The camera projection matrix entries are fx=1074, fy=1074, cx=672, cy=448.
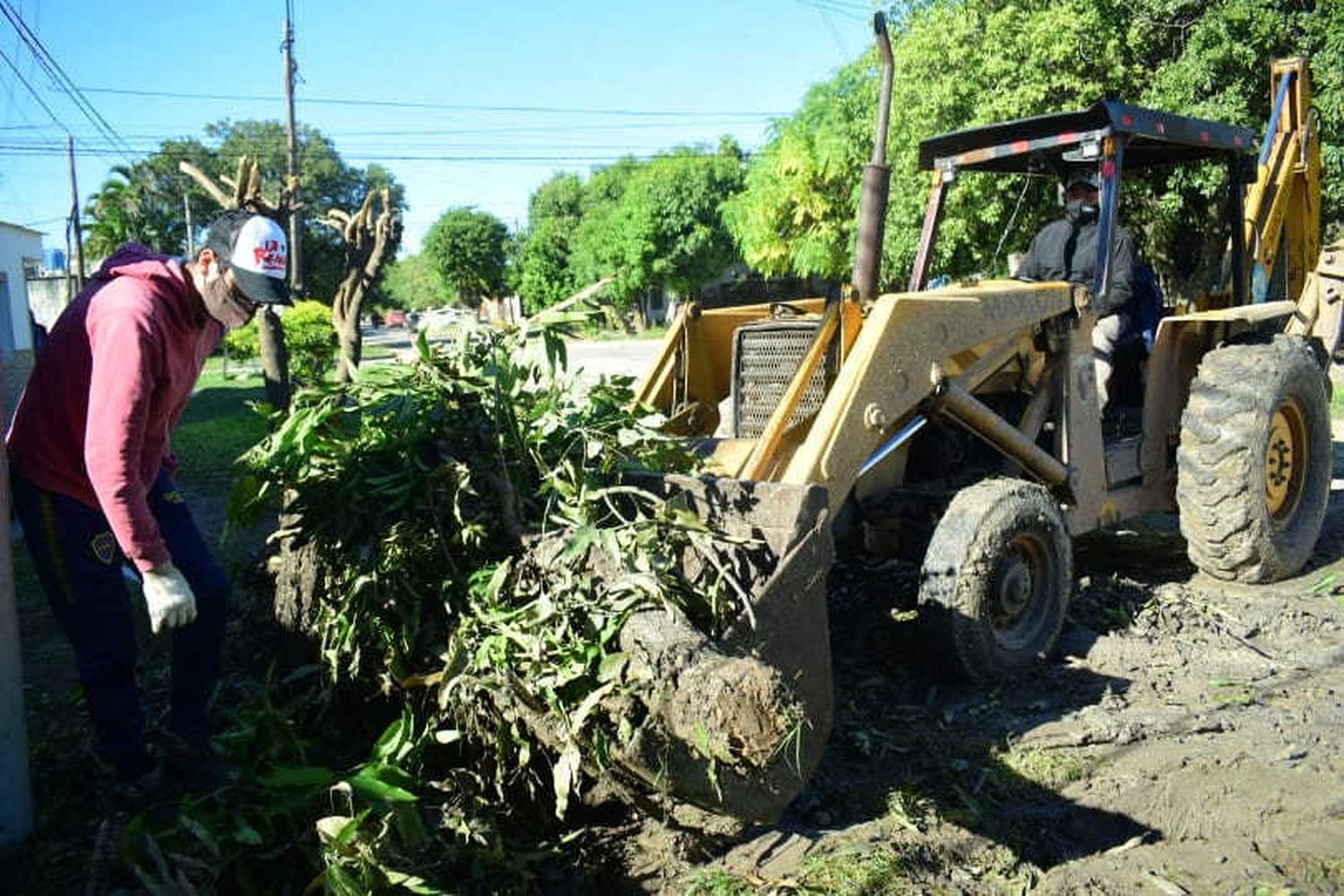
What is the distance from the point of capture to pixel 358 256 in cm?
1272

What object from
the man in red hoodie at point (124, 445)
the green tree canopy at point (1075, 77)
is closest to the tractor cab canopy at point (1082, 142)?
the green tree canopy at point (1075, 77)

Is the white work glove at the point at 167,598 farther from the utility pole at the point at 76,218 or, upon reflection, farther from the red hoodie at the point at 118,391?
the utility pole at the point at 76,218

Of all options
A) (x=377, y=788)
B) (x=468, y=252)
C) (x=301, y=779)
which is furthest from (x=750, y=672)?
(x=468, y=252)

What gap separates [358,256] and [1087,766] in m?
10.8

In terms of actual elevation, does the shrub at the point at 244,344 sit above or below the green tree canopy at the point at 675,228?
below

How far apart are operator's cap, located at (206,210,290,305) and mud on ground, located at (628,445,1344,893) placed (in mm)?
2059

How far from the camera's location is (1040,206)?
7855 mm

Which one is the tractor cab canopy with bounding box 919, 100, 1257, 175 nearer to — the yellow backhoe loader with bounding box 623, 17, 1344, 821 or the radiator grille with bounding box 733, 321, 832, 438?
the yellow backhoe loader with bounding box 623, 17, 1344, 821

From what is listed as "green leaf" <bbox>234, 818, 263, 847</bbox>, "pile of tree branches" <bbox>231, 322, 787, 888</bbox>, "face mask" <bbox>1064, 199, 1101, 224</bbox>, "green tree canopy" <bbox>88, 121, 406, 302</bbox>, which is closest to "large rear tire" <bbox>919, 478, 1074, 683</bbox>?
"pile of tree branches" <bbox>231, 322, 787, 888</bbox>

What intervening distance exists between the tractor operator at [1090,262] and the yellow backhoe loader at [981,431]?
138 millimetres

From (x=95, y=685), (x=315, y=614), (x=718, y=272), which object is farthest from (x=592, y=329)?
(x=718, y=272)

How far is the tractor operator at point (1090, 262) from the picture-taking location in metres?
5.66

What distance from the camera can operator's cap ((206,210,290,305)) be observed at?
3303 mm

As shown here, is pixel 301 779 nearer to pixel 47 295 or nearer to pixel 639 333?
pixel 47 295
